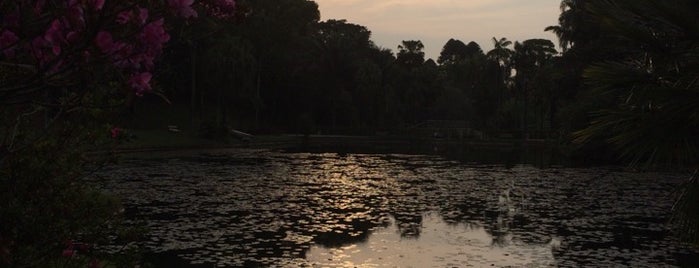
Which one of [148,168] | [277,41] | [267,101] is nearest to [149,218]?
[148,168]

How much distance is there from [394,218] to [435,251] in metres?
3.83

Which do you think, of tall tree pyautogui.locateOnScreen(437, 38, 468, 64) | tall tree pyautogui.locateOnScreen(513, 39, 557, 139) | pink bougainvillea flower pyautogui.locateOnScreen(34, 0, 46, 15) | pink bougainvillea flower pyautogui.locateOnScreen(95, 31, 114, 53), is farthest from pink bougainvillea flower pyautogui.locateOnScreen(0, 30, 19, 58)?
tall tree pyautogui.locateOnScreen(437, 38, 468, 64)

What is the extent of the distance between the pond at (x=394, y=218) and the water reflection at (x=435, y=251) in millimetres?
24

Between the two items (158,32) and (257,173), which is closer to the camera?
(158,32)

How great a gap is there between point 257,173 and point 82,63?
25.0m

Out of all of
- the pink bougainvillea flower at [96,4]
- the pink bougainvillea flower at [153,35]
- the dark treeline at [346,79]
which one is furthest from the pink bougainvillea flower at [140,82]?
the dark treeline at [346,79]

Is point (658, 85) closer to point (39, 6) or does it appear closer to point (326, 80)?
point (39, 6)

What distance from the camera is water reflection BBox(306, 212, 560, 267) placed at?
37.1ft

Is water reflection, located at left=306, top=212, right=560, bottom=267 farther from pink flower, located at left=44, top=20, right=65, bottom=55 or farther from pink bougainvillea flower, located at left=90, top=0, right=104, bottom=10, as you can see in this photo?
pink bougainvillea flower, located at left=90, top=0, right=104, bottom=10

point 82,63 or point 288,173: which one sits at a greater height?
point 82,63

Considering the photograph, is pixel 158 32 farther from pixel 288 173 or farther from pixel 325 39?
pixel 325 39

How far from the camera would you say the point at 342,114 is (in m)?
80.9

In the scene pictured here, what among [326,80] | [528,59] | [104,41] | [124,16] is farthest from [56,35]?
[528,59]

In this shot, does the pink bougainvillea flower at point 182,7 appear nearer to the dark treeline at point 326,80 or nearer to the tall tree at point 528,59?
the dark treeline at point 326,80
